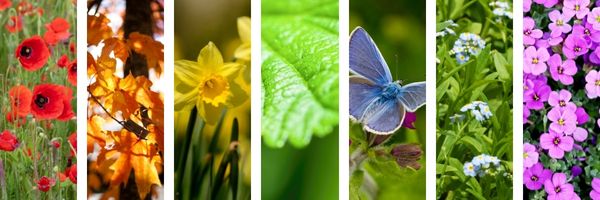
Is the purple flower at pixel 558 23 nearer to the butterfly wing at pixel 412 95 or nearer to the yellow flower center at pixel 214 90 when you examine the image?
the butterfly wing at pixel 412 95

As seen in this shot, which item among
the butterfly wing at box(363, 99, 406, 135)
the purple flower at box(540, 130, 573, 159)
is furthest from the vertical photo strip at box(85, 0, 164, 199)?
the purple flower at box(540, 130, 573, 159)

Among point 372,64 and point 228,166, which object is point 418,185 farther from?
point 228,166

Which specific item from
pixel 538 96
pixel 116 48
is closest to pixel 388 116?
pixel 538 96

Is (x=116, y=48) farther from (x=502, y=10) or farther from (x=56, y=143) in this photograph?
(x=502, y=10)

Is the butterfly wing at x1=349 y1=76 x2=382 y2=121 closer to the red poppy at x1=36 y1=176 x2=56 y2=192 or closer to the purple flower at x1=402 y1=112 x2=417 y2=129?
the purple flower at x1=402 y1=112 x2=417 y2=129

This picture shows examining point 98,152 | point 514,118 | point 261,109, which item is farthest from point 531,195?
point 98,152

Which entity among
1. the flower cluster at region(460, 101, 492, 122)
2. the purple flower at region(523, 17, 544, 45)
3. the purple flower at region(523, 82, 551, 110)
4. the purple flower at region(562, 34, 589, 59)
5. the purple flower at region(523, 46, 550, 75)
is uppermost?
the purple flower at region(523, 17, 544, 45)
